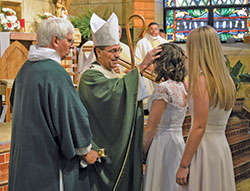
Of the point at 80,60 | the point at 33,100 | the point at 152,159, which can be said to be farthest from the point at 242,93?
the point at 33,100

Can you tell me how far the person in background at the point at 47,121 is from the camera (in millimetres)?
2469

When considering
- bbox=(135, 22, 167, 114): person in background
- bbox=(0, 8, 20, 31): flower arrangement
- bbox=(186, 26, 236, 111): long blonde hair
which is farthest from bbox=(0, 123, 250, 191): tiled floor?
bbox=(0, 8, 20, 31): flower arrangement

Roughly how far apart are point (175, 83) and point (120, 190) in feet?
2.80

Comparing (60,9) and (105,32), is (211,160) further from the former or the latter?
(60,9)

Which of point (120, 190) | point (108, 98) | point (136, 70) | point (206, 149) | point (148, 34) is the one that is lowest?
point (120, 190)

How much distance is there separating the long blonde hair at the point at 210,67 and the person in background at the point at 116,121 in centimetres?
39

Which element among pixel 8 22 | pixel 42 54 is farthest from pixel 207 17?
pixel 42 54

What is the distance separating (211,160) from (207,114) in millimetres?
327

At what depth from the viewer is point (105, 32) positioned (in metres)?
3.00

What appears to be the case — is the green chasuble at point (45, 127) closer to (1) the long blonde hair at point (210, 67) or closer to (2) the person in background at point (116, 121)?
(2) the person in background at point (116, 121)

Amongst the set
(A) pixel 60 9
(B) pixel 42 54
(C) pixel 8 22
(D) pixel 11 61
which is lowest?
(D) pixel 11 61

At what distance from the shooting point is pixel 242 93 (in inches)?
308

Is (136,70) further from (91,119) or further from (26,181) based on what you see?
(26,181)

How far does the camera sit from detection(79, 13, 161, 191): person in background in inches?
111
